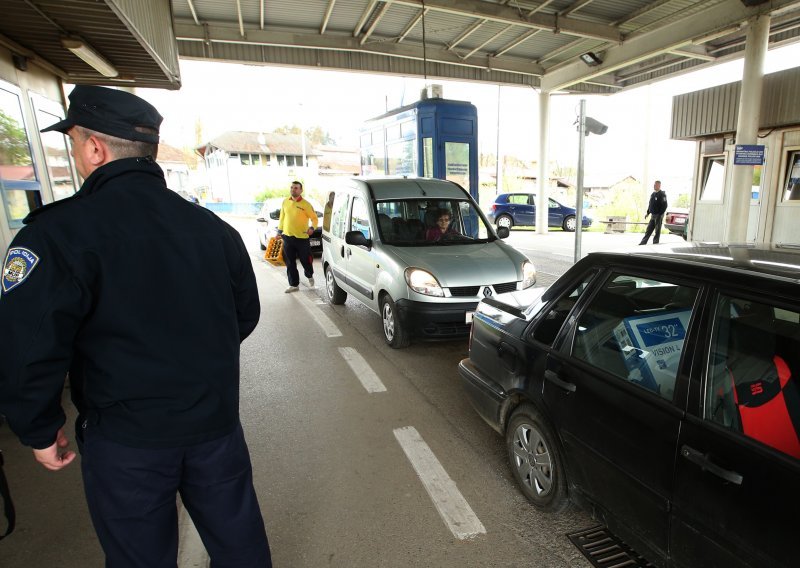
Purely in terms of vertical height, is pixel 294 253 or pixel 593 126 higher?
pixel 593 126

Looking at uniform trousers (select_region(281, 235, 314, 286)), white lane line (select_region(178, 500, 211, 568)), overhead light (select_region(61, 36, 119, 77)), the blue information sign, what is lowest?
white lane line (select_region(178, 500, 211, 568))

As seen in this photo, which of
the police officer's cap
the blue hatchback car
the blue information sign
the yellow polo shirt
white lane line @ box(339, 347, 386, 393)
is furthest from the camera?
the blue hatchback car

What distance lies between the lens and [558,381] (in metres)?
2.45

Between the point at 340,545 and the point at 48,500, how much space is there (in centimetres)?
191

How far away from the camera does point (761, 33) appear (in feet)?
33.4

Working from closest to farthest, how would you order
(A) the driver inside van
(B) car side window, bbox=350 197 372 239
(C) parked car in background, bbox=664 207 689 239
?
(A) the driver inside van, (B) car side window, bbox=350 197 372 239, (C) parked car in background, bbox=664 207 689 239

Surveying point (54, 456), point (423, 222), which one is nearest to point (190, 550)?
point (54, 456)

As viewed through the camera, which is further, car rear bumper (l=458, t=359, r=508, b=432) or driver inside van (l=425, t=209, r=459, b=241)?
driver inside van (l=425, t=209, r=459, b=241)

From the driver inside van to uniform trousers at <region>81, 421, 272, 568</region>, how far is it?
14.8ft

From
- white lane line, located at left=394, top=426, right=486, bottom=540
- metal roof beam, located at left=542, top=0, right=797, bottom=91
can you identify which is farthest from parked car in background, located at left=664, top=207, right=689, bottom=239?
white lane line, located at left=394, top=426, right=486, bottom=540

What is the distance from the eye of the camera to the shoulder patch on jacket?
1344 mm

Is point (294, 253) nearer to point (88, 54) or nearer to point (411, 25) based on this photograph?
point (88, 54)

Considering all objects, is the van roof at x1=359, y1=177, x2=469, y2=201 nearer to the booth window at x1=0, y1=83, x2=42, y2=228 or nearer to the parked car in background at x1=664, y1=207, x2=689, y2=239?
the booth window at x1=0, y1=83, x2=42, y2=228

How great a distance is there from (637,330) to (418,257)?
3.22 meters
